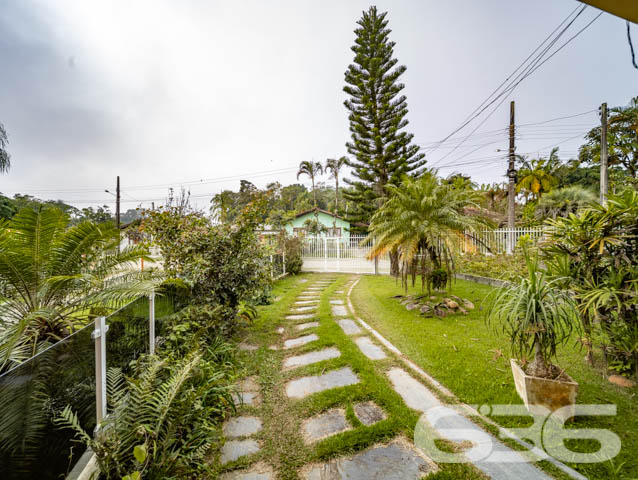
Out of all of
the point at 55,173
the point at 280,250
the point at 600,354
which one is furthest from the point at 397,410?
the point at 55,173

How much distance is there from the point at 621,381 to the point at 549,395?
1141 millimetres

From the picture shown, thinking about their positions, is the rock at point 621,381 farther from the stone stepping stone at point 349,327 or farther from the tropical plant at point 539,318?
the stone stepping stone at point 349,327

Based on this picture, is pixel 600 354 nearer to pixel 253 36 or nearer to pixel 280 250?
pixel 280 250

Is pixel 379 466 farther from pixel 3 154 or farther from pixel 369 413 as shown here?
pixel 3 154

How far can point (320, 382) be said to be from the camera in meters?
2.87

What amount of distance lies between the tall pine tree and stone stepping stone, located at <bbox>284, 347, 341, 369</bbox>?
8.65 meters

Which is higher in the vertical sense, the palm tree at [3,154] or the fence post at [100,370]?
the palm tree at [3,154]

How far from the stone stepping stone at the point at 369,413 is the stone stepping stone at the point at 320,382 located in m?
0.36

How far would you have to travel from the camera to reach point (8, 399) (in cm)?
123

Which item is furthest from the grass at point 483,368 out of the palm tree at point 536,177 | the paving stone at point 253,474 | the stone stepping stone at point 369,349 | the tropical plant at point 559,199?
the palm tree at point 536,177

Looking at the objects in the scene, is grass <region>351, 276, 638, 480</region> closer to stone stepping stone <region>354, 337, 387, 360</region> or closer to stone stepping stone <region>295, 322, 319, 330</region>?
stone stepping stone <region>354, 337, 387, 360</region>

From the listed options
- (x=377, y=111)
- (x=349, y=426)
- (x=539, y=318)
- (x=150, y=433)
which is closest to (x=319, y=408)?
(x=349, y=426)

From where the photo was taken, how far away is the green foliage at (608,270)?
230 cm

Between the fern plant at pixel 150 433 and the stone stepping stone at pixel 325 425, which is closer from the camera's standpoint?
the fern plant at pixel 150 433
